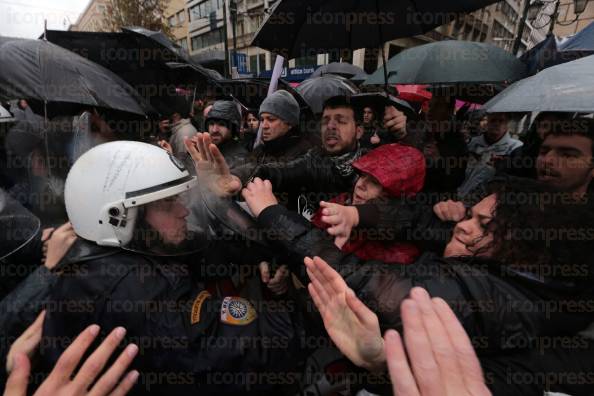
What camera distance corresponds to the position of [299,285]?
197 centimetres

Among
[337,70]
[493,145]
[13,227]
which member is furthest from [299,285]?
[337,70]

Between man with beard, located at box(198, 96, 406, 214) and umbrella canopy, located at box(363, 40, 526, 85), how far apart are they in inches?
69.6

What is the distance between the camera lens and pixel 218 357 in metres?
1.30

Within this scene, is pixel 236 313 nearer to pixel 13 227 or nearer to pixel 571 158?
pixel 13 227

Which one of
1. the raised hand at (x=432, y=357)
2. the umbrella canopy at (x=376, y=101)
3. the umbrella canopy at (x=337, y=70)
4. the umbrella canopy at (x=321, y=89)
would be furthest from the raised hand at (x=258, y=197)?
the umbrella canopy at (x=337, y=70)

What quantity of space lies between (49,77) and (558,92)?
3552mm

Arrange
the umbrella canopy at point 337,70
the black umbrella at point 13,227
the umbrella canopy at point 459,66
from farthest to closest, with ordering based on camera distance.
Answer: the umbrella canopy at point 337,70 < the umbrella canopy at point 459,66 < the black umbrella at point 13,227

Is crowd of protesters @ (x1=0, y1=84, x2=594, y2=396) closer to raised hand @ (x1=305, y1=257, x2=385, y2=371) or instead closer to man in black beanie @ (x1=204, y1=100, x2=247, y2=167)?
raised hand @ (x1=305, y1=257, x2=385, y2=371)

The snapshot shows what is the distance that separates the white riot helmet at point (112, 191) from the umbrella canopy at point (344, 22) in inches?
63.7

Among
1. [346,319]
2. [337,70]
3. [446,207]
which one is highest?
[337,70]

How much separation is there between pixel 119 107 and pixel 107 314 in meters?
1.96

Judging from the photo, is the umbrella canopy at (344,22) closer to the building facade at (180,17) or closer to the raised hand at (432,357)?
the raised hand at (432,357)

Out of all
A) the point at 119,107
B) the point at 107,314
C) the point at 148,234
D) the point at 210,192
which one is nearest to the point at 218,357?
the point at 107,314

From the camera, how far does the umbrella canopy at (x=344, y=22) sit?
8.24 feet
